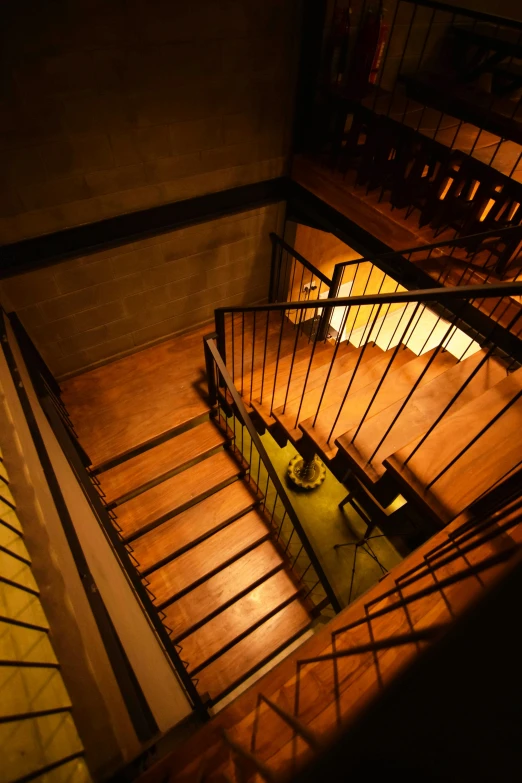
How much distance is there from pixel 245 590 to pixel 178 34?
13.6ft

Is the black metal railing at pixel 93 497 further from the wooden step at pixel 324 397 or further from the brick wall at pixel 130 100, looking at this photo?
the wooden step at pixel 324 397

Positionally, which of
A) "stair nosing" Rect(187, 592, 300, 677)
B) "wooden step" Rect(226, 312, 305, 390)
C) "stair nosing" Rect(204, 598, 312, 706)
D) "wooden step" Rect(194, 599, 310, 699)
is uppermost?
"wooden step" Rect(226, 312, 305, 390)

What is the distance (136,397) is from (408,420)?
2670 mm

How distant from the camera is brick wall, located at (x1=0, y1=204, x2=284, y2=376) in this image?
10.8 ft

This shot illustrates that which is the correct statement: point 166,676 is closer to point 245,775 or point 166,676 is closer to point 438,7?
point 245,775

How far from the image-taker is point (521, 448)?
1851 millimetres

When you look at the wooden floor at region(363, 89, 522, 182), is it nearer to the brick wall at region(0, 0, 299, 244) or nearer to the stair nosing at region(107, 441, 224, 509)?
the brick wall at region(0, 0, 299, 244)

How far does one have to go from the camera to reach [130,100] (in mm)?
2680

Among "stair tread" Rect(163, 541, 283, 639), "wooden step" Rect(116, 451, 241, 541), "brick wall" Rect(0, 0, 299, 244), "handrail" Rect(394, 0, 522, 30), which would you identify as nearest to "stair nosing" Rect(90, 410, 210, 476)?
"wooden step" Rect(116, 451, 241, 541)

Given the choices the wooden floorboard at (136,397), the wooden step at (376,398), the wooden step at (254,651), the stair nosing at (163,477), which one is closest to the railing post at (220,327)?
the wooden floorboard at (136,397)

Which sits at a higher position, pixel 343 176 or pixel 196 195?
pixel 196 195

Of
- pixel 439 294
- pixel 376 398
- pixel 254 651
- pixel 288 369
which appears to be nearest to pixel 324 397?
pixel 376 398

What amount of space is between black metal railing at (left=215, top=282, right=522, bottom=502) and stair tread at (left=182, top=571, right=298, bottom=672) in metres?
1.51

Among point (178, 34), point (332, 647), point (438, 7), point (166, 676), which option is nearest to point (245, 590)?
point (166, 676)
